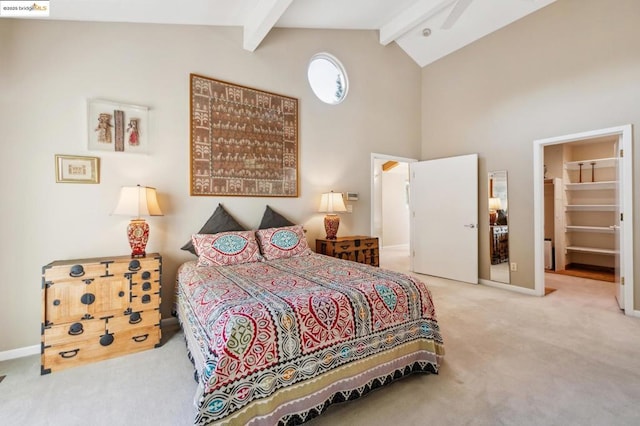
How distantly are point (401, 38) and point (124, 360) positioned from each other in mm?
5466

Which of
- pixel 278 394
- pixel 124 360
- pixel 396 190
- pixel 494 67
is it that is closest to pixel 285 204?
pixel 124 360

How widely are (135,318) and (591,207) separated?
23.6ft

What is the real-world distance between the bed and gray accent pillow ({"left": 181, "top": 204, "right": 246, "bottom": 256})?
736mm

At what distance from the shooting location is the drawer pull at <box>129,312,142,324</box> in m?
2.39

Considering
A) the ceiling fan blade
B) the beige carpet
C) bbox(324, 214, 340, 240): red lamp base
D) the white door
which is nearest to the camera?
the beige carpet

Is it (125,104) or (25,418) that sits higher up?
(125,104)

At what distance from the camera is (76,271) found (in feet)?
7.30

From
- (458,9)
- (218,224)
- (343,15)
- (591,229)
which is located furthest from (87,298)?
(591,229)

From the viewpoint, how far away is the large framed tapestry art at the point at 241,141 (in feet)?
10.4

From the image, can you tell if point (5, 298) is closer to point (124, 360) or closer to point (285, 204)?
point (124, 360)

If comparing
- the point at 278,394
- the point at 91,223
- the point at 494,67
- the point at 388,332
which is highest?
the point at 494,67

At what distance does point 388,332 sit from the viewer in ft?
6.17

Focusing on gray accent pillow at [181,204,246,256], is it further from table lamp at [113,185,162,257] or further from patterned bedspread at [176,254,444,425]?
patterned bedspread at [176,254,444,425]

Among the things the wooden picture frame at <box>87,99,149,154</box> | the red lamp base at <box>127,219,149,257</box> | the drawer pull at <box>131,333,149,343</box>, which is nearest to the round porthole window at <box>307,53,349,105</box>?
the wooden picture frame at <box>87,99,149,154</box>
